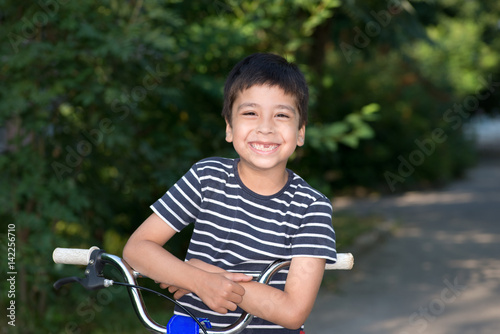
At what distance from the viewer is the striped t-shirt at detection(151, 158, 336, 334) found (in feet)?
6.30

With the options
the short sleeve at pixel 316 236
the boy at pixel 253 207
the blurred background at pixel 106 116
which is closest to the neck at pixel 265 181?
the boy at pixel 253 207

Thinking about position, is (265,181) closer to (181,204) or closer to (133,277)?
(181,204)

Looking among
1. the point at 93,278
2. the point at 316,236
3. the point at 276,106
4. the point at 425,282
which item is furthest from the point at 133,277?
the point at 425,282

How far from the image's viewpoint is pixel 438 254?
26.7 feet

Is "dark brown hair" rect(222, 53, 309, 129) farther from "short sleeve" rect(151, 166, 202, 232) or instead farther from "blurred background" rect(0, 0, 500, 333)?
"blurred background" rect(0, 0, 500, 333)

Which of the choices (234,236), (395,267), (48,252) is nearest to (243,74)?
(234,236)

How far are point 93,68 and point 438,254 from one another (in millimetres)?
5541

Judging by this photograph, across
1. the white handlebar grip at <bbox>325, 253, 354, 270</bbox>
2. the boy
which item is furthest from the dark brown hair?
the white handlebar grip at <bbox>325, 253, 354, 270</bbox>

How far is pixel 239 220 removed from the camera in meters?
1.96

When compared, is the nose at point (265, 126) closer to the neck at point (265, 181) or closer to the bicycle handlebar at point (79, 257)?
the neck at point (265, 181)

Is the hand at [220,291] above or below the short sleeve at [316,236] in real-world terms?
below

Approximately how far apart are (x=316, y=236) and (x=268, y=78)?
50 centimetres

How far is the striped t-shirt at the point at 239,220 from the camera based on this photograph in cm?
192

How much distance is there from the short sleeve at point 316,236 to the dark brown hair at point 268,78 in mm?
297
